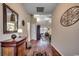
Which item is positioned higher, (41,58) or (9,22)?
(9,22)

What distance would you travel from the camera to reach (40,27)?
11.6 m

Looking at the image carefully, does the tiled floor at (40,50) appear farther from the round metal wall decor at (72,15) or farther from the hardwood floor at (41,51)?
the round metal wall decor at (72,15)

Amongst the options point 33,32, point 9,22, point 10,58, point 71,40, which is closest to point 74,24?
point 71,40

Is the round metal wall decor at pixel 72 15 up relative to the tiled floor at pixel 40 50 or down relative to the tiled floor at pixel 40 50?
up

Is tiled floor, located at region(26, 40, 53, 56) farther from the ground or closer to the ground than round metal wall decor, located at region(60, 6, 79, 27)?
closer to the ground

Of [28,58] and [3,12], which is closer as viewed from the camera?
[28,58]

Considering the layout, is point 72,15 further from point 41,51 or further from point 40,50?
point 40,50

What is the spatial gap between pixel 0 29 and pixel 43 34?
929cm

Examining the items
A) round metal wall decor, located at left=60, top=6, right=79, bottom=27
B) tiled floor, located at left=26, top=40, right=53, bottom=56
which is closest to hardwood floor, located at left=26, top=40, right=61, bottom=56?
tiled floor, located at left=26, top=40, right=53, bottom=56

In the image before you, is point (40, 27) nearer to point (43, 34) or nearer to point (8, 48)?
point (43, 34)

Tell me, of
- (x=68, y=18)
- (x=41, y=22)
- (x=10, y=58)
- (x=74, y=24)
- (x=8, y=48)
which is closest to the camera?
(x=10, y=58)

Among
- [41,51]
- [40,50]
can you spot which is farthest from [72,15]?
[40,50]

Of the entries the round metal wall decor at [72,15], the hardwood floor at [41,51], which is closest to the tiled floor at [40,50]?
the hardwood floor at [41,51]

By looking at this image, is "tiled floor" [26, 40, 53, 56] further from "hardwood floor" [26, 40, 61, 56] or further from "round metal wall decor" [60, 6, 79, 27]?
"round metal wall decor" [60, 6, 79, 27]
